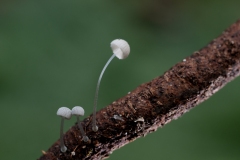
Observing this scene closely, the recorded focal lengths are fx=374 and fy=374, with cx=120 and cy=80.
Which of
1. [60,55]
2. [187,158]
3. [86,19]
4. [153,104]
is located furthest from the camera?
[86,19]

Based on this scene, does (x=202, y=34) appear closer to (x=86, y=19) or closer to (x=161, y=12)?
(x=161, y=12)

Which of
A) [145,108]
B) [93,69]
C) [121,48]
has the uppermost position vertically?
[93,69]

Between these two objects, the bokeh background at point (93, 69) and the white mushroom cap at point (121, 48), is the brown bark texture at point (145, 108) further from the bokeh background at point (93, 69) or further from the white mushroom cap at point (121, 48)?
the bokeh background at point (93, 69)

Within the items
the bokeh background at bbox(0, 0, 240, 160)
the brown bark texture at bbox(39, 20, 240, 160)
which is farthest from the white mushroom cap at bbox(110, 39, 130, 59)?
the bokeh background at bbox(0, 0, 240, 160)

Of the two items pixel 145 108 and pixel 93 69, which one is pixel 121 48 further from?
pixel 93 69

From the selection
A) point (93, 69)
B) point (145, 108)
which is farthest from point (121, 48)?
point (93, 69)

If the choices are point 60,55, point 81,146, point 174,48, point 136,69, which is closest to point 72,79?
point 60,55
